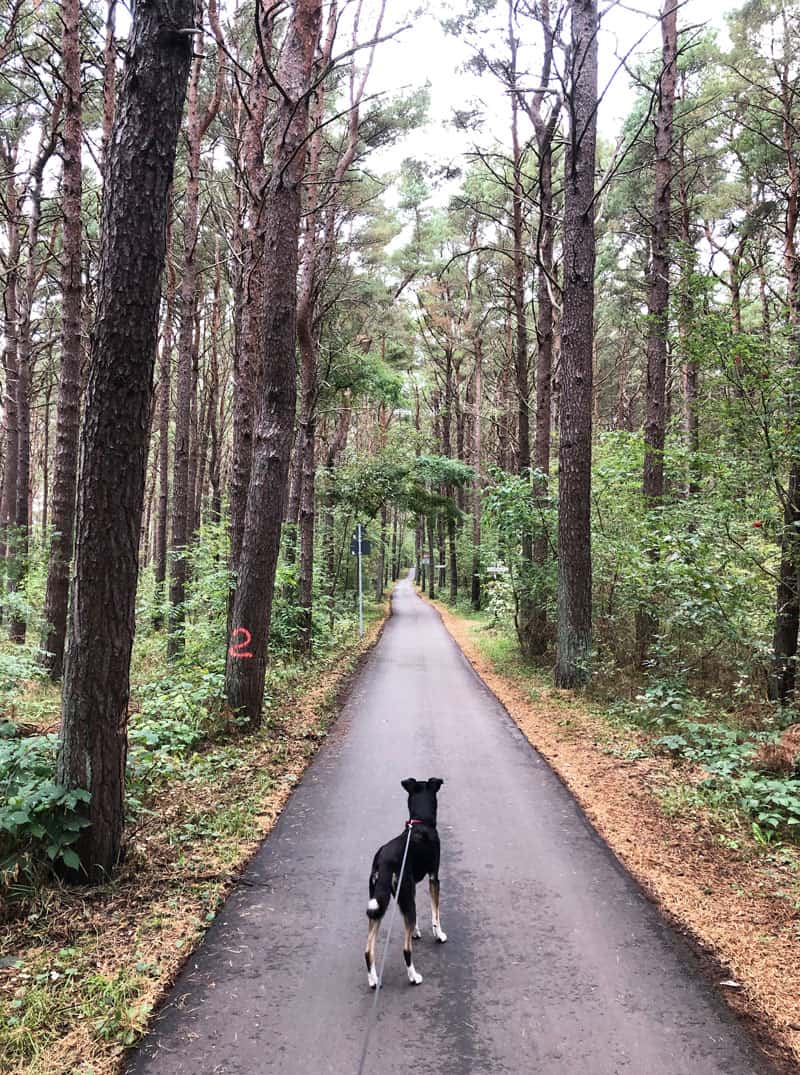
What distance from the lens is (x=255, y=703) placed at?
25.0ft

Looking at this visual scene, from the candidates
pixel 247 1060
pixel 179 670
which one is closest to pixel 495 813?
pixel 247 1060

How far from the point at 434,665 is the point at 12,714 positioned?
820 centimetres

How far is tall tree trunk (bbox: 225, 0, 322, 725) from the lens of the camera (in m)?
7.69

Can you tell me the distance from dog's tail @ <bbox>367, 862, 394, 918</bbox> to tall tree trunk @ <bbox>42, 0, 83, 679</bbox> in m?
7.69

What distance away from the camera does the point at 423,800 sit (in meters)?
3.46

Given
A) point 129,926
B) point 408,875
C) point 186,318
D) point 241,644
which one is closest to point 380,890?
point 408,875

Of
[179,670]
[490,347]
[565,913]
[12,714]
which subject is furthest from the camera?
[490,347]

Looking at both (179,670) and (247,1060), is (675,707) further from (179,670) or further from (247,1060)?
(179,670)

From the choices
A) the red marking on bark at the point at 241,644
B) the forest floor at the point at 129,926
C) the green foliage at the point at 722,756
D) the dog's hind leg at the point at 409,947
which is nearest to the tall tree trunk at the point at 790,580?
the green foliage at the point at 722,756

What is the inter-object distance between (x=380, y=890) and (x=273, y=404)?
19.7 feet

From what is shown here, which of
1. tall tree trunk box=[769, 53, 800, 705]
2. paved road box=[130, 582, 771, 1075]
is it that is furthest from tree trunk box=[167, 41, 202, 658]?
tall tree trunk box=[769, 53, 800, 705]

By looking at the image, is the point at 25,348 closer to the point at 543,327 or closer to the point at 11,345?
the point at 11,345

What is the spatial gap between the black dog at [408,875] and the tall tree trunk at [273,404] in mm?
4595

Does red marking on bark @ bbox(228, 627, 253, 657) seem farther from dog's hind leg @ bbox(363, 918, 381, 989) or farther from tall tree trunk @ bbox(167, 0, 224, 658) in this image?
dog's hind leg @ bbox(363, 918, 381, 989)
